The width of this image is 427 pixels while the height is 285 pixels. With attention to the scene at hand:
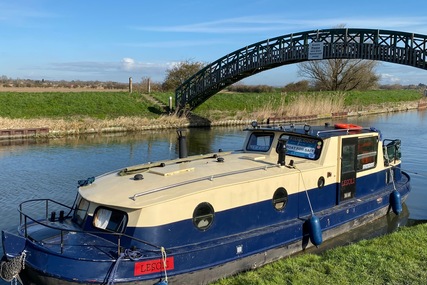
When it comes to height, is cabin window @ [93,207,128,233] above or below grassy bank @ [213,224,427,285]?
above

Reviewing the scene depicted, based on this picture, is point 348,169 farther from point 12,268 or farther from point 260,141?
point 12,268

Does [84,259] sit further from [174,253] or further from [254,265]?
[254,265]

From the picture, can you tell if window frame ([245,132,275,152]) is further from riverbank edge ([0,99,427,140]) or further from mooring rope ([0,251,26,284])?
riverbank edge ([0,99,427,140])

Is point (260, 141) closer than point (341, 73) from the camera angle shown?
Yes

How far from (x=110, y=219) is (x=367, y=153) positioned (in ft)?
22.8

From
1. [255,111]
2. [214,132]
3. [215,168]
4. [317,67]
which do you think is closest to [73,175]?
[215,168]

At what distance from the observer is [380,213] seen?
38.8 feet

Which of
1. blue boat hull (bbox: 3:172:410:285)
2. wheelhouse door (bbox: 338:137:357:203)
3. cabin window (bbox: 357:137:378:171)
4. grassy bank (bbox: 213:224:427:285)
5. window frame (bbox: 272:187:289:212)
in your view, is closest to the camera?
blue boat hull (bbox: 3:172:410:285)

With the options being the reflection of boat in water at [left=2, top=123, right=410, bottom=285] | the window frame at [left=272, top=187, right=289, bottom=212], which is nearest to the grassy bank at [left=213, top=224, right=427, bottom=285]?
the reflection of boat in water at [left=2, top=123, right=410, bottom=285]

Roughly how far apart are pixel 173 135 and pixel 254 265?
20.8m

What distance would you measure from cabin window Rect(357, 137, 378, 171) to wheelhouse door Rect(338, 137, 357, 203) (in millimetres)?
246

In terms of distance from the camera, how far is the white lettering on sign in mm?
27781

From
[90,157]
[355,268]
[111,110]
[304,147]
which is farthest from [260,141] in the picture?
[111,110]

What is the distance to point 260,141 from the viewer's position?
10.9 m
